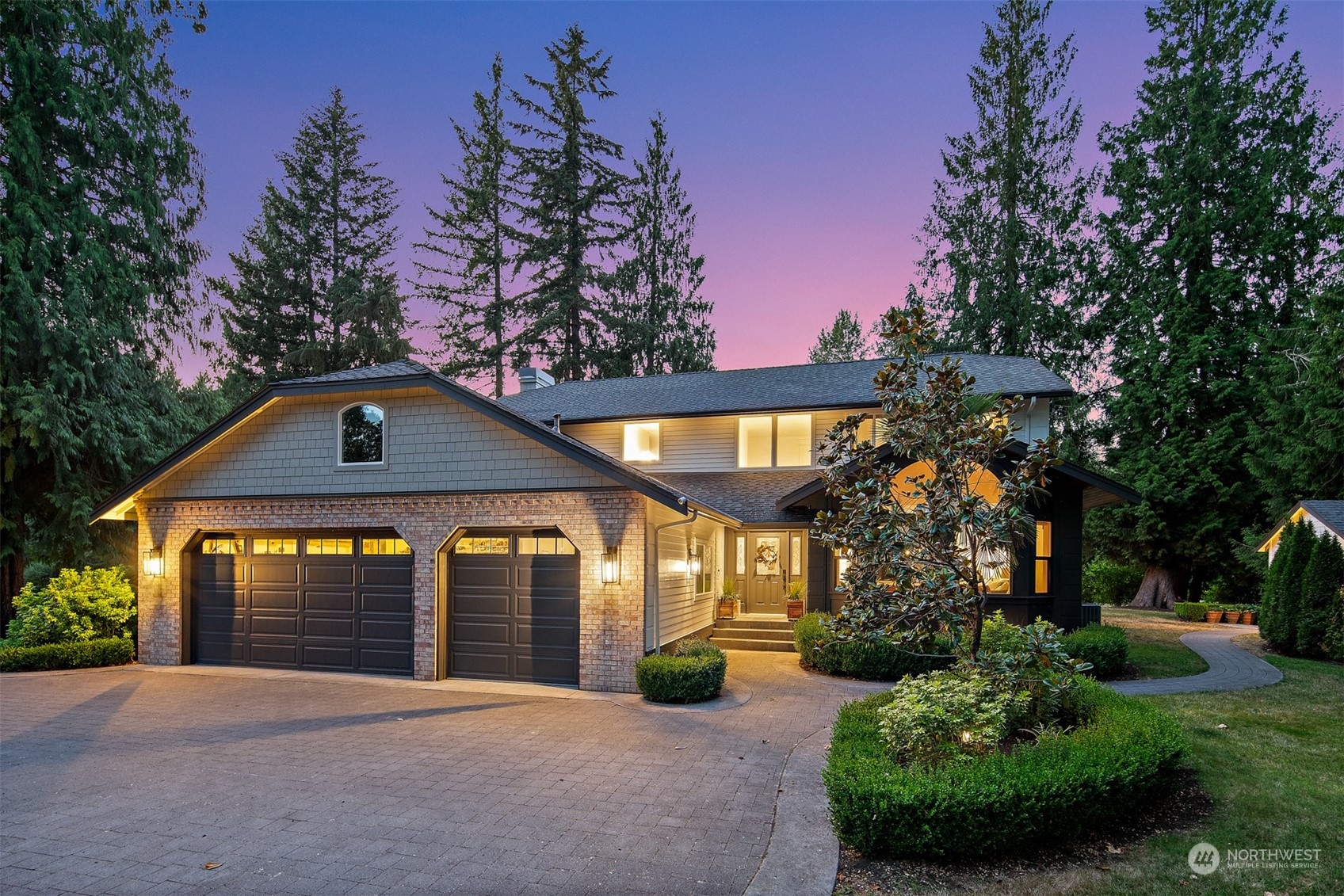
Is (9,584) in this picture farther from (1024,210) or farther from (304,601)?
A: (1024,210)

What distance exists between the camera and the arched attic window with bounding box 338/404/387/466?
12.3 meters

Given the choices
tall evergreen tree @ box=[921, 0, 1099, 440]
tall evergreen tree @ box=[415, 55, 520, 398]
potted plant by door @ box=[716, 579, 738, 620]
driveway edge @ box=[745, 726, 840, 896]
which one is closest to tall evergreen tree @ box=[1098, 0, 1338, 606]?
tall evergreen tree @ box=[921, 0, 1099, 440]

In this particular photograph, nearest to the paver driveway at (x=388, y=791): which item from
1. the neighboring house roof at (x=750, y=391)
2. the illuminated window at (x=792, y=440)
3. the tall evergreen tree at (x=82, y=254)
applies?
the tall evergreen tree at (x=82, y=254)

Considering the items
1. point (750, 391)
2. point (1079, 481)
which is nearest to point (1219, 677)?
point (1079, 481)

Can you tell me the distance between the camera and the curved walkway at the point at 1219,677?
1075 centimetres

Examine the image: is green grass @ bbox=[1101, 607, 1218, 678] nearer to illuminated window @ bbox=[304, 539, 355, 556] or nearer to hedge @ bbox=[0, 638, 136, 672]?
illuminated window @ bbox=[304, 539, 355, 556]

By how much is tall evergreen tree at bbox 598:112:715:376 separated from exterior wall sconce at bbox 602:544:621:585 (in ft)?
70.9

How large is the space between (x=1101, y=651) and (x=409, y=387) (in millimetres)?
12687

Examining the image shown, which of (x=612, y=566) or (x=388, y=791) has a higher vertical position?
(x=612, y=566)

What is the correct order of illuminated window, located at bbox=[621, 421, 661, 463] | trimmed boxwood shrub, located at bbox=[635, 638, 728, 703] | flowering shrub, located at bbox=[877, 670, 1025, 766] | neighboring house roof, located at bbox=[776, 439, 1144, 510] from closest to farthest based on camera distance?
flowering shrub, located at bbox=[877, 670, 1025, 766] < trimmed boxwood shrub, located at bbox=[635, 638, 728, 703] < neighboring house roof, located at bbox=[776, 439, 1144, 510] < illuminated window, located at bbox=[621, 421, 661, 463]

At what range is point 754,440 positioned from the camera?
57.7 ft

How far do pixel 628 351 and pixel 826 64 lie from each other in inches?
739

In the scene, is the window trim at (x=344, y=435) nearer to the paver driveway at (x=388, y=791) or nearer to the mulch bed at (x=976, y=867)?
the paver driveway at (x=388, y=791)

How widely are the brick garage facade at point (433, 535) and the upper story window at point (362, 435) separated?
78cm
